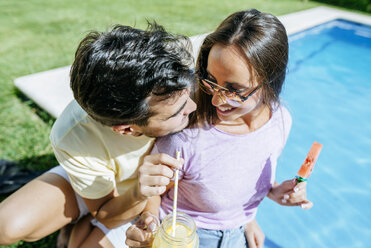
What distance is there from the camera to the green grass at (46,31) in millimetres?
3566

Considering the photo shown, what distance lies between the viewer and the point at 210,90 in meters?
1.96

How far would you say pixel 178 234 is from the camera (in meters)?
1.55

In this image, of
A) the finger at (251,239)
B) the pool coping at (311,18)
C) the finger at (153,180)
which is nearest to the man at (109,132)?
the finger at (153,180)

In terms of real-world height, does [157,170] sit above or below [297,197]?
above

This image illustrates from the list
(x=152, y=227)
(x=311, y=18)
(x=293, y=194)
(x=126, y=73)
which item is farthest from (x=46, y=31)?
(x=311, y=18)

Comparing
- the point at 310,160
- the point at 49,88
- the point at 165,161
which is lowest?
the point at 49,88

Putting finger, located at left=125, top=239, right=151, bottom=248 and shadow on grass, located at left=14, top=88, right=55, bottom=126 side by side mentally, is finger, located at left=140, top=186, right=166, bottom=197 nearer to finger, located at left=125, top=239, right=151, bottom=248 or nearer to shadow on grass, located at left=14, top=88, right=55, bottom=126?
finger, located at left=125, top=239, right=151, bottom=248

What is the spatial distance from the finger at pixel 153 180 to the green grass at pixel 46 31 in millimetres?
1013

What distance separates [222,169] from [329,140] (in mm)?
4603

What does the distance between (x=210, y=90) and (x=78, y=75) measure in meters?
0.83

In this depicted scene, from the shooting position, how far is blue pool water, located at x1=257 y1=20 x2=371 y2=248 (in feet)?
13.2

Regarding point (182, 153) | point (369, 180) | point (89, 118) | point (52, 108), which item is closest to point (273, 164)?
point (182, 153)

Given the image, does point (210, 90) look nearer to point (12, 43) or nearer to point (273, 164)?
point (273, 164)

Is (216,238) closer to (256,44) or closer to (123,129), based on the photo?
(123,129)
